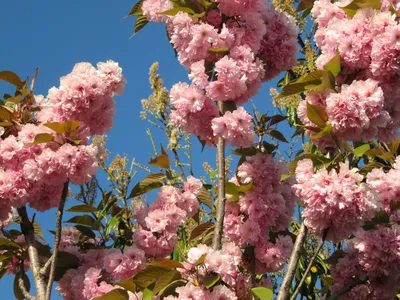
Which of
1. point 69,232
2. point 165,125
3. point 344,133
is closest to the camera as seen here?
point 344,133

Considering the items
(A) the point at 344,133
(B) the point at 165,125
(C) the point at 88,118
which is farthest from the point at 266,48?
(B) the point at 165,125

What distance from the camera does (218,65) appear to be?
2555mm

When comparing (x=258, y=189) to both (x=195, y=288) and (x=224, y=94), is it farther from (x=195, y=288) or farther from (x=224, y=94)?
(x=195, y=288)

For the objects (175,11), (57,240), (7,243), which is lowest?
(57,240)

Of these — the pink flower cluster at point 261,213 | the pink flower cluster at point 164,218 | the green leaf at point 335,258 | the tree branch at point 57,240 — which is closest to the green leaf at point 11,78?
the tree branch at point 57,240

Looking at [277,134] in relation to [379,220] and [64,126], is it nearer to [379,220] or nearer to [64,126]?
[379,220]

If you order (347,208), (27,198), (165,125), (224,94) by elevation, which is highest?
(165,125)

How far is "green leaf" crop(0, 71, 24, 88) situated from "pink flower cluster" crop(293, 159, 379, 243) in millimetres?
1312

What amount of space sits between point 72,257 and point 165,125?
2.89m

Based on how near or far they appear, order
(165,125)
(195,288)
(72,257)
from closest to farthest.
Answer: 1. (195,288)
2. (72,257)
3. (165,125)

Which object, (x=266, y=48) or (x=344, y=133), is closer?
(x=344, y=133)

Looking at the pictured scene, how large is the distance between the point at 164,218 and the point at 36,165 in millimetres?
542

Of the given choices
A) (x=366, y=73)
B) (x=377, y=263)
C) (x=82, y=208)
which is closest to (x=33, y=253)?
(x=82, y=208)

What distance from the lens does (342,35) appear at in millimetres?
2527
